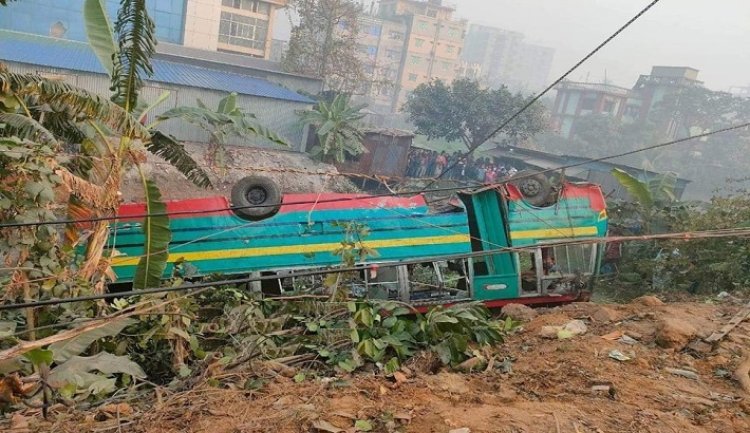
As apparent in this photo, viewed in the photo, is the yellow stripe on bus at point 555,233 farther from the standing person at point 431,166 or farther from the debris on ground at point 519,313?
the standing person at point 431,166

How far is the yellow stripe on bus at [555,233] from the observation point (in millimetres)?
8688

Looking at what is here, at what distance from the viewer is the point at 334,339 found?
5.70m

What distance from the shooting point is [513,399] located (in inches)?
178

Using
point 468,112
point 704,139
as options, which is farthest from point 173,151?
point 704,139

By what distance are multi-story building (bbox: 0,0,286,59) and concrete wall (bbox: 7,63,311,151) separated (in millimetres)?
12198

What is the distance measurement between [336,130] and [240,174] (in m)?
4.40

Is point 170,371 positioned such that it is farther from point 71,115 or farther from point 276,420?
point 71,115

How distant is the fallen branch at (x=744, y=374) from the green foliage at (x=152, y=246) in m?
5.99

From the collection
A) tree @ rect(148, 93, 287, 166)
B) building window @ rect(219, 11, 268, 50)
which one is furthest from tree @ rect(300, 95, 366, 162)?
building window @ rect(219, 11, 268, 50)

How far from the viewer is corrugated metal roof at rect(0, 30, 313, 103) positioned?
61.0ft

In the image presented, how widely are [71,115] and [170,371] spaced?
330 centimetres

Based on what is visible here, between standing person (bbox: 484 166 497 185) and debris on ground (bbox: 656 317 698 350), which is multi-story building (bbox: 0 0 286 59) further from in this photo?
debris on ground (bbox: 656 317 698 350)

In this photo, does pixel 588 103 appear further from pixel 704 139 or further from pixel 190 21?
pixel 190 21

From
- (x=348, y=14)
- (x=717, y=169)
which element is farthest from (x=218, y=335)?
(x=717, y=169)
